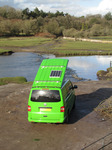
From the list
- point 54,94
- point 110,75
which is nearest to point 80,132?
point 54,94

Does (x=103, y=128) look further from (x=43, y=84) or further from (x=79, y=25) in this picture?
(x=79, y=25)

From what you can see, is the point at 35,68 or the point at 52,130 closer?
the point at 52,130

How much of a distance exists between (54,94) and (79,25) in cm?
17525

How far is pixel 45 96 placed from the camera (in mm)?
11461

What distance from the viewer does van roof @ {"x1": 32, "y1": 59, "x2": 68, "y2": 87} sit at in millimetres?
11992

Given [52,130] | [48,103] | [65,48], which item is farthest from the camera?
[65,48]

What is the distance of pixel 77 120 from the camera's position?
1312 centimetres

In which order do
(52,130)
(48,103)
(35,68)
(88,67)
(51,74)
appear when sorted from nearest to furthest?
1. (48,103)
2. (52,130)
3. (51,74)
4. (35,68)
5. (88,67)

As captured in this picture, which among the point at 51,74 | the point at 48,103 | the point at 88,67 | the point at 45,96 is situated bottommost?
the point at 88,67

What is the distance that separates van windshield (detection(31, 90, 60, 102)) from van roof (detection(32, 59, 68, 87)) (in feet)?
1.50

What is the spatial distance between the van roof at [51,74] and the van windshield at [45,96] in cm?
46

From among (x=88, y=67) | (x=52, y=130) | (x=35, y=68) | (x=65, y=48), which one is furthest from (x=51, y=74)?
(x=65, y=48)

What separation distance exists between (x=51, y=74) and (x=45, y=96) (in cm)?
185

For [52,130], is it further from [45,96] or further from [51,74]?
[51,74]
